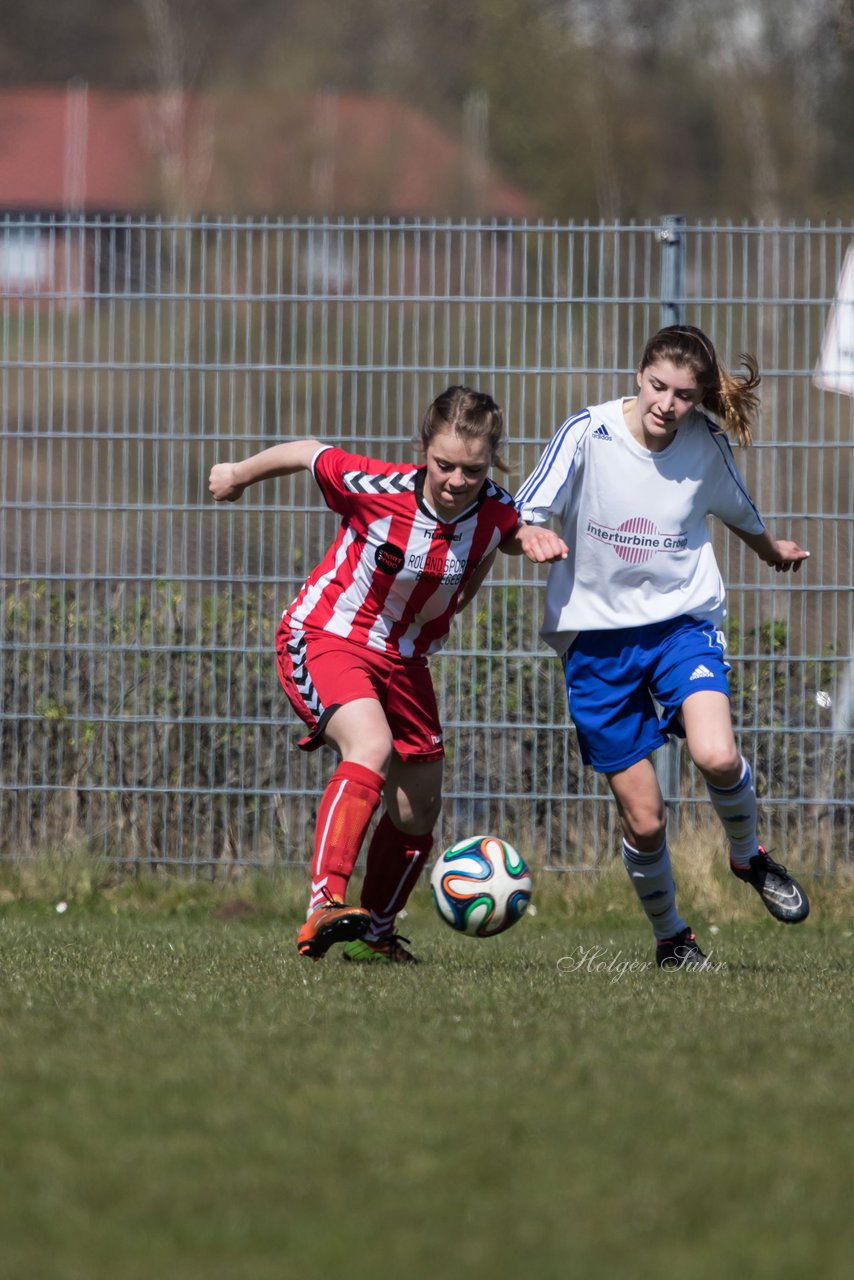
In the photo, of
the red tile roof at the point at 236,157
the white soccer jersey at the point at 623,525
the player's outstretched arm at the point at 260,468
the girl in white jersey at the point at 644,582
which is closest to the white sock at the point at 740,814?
the girl in white jersey at the point at 644,582

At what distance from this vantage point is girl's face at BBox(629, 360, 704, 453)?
580 centimetres

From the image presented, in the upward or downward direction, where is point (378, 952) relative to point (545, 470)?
downward

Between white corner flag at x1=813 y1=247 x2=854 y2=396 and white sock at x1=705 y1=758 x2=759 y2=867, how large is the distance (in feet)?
8.74

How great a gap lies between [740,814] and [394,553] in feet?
4.69

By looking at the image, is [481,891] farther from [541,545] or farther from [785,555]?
[785,555]

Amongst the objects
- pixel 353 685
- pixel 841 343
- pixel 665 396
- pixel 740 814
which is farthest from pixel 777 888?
pixel 841 343

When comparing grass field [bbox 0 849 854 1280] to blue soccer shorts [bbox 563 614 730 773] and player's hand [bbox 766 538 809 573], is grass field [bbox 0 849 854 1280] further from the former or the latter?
player's hand [bbox 766 538 809 573]

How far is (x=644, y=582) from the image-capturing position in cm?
595

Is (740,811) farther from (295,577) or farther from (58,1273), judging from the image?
(58,1273)

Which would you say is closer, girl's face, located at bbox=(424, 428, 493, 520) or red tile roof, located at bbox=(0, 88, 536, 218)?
girl's face, located at bbox=(424, 428, 493, 520)

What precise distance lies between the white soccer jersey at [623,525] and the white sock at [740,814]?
1.80ft

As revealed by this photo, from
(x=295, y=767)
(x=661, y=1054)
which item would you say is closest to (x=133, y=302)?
(x=295, y=767)

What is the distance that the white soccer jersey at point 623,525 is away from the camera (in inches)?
234

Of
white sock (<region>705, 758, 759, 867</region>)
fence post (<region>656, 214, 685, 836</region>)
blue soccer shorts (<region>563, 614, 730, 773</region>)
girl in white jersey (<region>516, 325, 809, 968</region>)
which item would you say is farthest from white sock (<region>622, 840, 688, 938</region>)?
fence post (<region>656, 214, 685, 836</region>)
